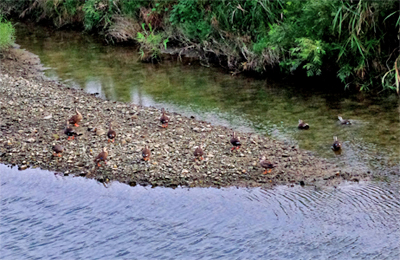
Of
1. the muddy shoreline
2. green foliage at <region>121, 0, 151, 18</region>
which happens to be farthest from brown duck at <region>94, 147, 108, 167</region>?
green foliage at <region>121, 0, 151, 18</region>

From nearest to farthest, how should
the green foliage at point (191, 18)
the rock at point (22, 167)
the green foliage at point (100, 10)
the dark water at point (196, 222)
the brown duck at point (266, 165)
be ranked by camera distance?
the dark water at point (196, 222) → the brown duck at point (266, 165) → the rock at point (22, 167) → the green foliage at point (191, 18) → the green foliage at point (100, 10)

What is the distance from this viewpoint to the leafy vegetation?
505 inches

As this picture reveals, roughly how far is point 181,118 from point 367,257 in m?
6.41

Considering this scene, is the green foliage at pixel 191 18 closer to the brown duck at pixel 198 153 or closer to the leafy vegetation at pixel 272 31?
the leafy vegetation at pixel 272 31

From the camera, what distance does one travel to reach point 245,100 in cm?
1374

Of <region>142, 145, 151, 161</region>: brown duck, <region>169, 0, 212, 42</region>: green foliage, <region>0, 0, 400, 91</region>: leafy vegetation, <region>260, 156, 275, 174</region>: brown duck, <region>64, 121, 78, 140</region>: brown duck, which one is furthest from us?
<region>169, 0, 212, 42</region>: green foliage

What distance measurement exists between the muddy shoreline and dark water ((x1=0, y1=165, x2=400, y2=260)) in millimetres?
379

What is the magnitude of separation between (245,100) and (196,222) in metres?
6.52

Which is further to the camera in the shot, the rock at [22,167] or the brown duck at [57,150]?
the brown duck at [57,150]

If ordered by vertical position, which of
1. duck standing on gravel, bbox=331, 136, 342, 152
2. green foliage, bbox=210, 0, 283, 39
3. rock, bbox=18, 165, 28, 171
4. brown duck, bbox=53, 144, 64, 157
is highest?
green foliage, bbox=210, 0, 283, 39

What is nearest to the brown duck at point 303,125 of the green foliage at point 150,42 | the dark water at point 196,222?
the dark water at point 196,222

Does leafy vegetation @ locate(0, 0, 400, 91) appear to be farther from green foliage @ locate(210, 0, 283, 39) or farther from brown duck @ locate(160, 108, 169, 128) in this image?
brown duck @ locate(160, 108, 169, 128)

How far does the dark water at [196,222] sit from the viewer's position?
7.09m

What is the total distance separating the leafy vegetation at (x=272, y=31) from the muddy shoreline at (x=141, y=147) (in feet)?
13.5
